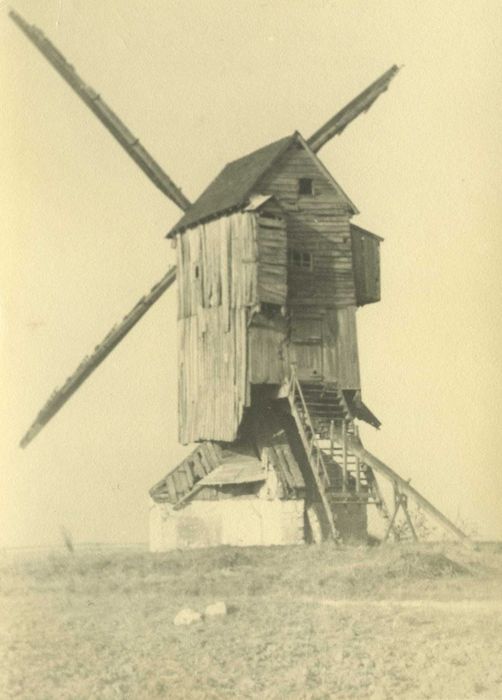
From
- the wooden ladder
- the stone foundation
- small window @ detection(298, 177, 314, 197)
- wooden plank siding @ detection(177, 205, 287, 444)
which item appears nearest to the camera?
the wooden ladder

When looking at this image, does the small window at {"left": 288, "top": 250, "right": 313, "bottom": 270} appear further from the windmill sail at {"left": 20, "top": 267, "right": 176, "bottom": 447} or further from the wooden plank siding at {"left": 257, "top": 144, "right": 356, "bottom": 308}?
the windmill sail at {"left": 20, "top": 267, "right": 176, "bottom": 447}

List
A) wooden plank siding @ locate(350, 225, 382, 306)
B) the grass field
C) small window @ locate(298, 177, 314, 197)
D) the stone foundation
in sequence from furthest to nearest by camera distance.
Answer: wooden plank siding @ locate(350, 225, 382, 306) → small window @ locate(298, 177, 314, 197) → the stone foundation → the grass field

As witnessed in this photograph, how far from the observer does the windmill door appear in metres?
27.2

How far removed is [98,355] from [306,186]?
27.4 ft

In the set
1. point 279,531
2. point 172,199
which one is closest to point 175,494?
point 279,531

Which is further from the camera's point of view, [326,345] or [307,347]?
[326,345]

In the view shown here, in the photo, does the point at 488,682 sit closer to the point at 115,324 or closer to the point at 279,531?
the point at 279,531

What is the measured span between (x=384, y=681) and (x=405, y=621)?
228 centimetres

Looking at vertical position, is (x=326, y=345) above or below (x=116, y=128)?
below

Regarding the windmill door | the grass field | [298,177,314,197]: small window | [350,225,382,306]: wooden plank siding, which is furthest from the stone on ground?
[350,225,382,306]: wooden plank siding

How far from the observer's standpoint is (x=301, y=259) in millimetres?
27734

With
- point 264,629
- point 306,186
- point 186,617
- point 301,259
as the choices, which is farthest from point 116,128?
point 264,629

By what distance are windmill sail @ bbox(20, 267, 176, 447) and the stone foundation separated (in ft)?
14.6

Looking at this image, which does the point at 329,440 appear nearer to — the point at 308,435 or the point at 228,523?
the point at 308,435
